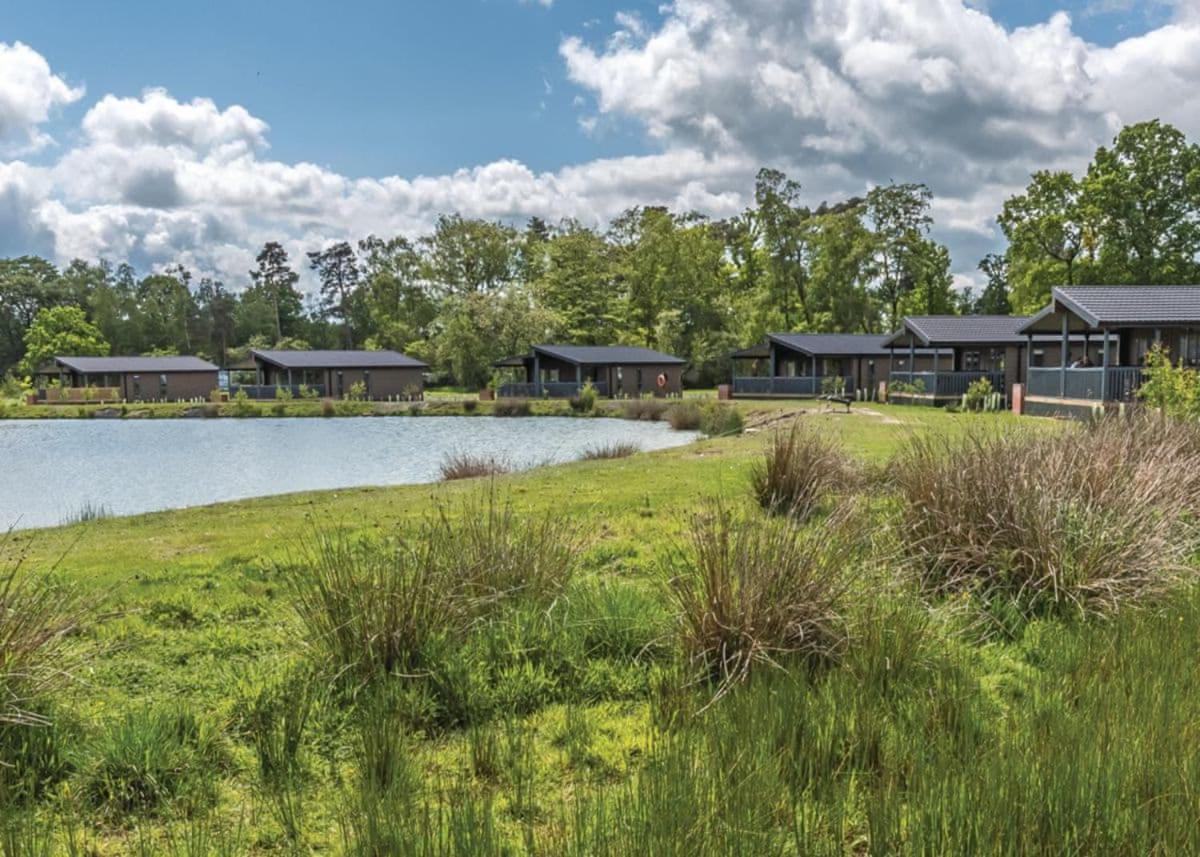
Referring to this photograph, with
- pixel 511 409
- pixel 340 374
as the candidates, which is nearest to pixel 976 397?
pixel 511 409

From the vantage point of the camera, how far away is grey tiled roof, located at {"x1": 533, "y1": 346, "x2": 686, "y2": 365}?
52.4 meters

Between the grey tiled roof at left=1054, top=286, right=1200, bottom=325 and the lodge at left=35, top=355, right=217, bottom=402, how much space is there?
5662cm

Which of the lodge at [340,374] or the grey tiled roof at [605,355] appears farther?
the lodge at [340,374]

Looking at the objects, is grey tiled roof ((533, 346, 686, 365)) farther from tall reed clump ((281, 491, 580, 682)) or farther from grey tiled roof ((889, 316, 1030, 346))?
tall reed clump ((281, 491, 580, 682))

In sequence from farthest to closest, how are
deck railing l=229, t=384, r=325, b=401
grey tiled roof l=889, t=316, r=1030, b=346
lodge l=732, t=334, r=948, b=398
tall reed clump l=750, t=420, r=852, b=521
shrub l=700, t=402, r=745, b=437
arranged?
deck railing l=229, t=384, r=325, b=401 < lodge l=732, t=334, r=948, b=398 < grey tiled roof l=889, t=316, r=1030, b=346 < shrub l=700, t=402, r=745, b=437 < tall reed clump l=750, t=420, r=852, b=521

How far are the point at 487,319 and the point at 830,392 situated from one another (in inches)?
1081

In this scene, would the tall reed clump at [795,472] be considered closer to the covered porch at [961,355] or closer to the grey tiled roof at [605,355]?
the covered porch at [961,355]

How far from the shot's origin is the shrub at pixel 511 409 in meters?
45.0

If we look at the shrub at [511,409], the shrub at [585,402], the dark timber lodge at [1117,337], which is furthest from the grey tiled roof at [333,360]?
the dark timber lodge at [1117,337]

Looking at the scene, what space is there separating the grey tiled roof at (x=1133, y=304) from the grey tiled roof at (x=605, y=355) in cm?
2996

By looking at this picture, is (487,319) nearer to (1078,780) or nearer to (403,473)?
(403,473)

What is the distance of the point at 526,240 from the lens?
81438mm

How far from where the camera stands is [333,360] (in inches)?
2360

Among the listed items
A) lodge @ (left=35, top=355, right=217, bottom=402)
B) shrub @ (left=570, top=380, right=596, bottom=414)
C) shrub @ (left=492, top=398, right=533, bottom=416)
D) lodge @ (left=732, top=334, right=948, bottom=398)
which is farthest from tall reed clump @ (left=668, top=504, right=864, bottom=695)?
lodge @ (left=35, top=355, right=217, bottom=402)
